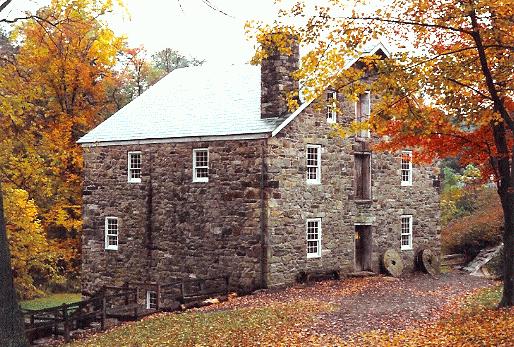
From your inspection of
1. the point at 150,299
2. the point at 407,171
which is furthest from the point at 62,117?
the point at 407,171

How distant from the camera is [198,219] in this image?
2697 centimetres

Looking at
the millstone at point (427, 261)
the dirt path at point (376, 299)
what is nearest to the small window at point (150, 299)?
the dirt path at point (376, 299)

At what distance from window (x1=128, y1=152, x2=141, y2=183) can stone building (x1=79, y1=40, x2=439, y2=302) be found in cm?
5

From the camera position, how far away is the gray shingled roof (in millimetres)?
26622

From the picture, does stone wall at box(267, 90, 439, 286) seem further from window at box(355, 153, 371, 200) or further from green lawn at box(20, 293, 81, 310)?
green lawn at box(20, 293, 81, 310)

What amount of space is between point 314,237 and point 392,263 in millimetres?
4580

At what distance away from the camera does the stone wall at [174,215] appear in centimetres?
2542

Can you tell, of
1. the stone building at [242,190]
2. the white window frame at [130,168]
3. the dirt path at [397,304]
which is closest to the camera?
the dirt path at [397,304]

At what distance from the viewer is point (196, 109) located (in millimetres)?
29141

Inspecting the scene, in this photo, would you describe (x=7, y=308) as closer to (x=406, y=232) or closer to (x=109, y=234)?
(x=109, y=234)

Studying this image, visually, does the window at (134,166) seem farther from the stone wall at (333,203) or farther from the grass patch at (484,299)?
the grass patch at (484,299)

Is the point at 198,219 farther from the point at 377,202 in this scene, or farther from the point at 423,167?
the point at 423,167

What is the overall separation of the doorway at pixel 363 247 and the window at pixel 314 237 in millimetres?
2895

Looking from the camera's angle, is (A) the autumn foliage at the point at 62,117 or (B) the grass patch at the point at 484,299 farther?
(A) the autumn foliage at the point at 62,117
